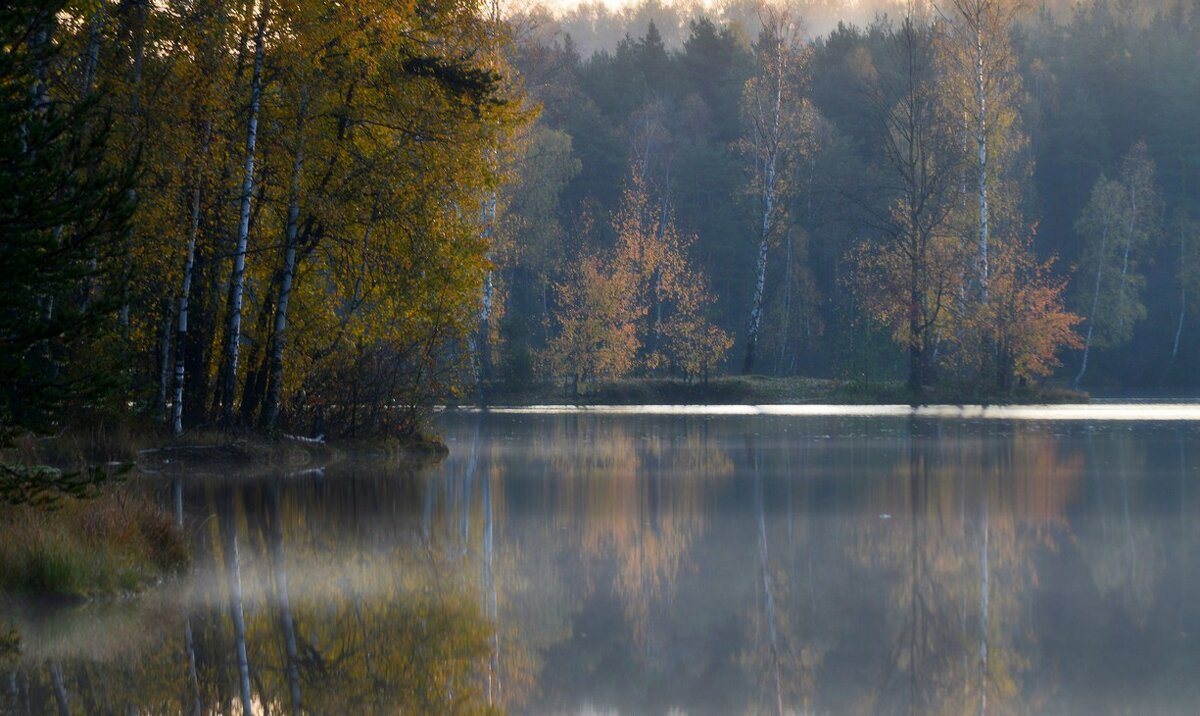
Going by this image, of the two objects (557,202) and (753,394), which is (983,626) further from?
(557,202)

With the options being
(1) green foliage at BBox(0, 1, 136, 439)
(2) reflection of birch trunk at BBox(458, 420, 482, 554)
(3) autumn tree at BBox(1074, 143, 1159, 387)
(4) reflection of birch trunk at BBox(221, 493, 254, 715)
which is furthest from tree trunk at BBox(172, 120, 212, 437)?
(3) autumn tree at BBox(1074, 143, 1159, 387)

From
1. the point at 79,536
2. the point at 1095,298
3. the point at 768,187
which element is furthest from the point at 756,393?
the point at 79,536

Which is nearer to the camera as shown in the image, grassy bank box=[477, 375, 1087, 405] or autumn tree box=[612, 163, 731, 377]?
grassy bank box=[477, 375, 1087, 405]

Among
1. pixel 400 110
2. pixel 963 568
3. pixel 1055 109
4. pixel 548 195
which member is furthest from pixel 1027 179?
pixel 963 568

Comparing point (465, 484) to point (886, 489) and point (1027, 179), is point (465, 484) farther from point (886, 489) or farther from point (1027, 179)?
point (1027, 179)

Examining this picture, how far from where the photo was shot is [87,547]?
10.9m

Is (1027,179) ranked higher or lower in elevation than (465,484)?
higher

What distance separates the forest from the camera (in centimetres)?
1970

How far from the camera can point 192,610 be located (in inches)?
394

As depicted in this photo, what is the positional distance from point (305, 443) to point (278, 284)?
2.76 metres

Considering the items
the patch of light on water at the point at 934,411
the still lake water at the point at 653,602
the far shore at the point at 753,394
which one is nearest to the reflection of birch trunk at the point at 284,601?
the still lake water at the point at 653,602

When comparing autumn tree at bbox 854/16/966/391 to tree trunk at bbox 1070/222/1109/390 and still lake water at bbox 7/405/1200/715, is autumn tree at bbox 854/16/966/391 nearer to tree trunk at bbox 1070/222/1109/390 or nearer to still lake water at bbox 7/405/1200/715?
tree trunk at bbox 1070/222/1109/390

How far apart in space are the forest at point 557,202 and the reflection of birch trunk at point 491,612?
2936mm

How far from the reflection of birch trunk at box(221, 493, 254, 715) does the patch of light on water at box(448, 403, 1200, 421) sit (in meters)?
29.0
